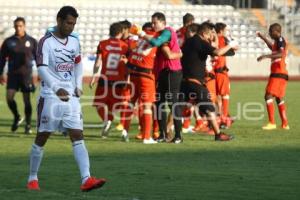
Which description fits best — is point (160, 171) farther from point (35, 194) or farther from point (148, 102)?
point (148, 102)

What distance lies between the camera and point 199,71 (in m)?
18.0

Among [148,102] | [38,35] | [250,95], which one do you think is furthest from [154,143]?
[38,35]

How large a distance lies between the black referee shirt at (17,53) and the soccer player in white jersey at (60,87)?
826cm

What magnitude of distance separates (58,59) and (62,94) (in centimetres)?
56

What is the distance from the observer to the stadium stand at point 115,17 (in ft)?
157

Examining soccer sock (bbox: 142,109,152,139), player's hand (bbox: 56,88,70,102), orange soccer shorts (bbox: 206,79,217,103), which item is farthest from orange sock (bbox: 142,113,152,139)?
player's hand (bbox: 56,88,70,102)

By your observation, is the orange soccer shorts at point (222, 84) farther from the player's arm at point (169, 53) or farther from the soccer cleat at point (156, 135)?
the player's arm at point (169, 53)

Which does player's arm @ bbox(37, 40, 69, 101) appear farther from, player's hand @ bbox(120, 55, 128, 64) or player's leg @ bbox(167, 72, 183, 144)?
player's hand @ bbox(120, 55, 128, 64)

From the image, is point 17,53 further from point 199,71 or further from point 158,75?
point 199,71

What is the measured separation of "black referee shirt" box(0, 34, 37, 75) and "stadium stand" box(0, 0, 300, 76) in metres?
26.4

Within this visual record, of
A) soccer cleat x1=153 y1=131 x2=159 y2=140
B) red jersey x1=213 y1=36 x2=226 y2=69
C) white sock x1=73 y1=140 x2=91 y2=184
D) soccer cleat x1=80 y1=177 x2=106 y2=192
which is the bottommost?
soccer cleat x1=153 y1=131 x2=159 y2=140

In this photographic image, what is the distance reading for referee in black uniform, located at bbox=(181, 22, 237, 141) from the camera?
17.8 m

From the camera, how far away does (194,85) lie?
59.0 feet

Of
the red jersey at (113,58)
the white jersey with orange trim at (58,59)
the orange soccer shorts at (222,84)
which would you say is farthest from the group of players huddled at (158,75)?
the white jersey with orange trim at (58,59)
